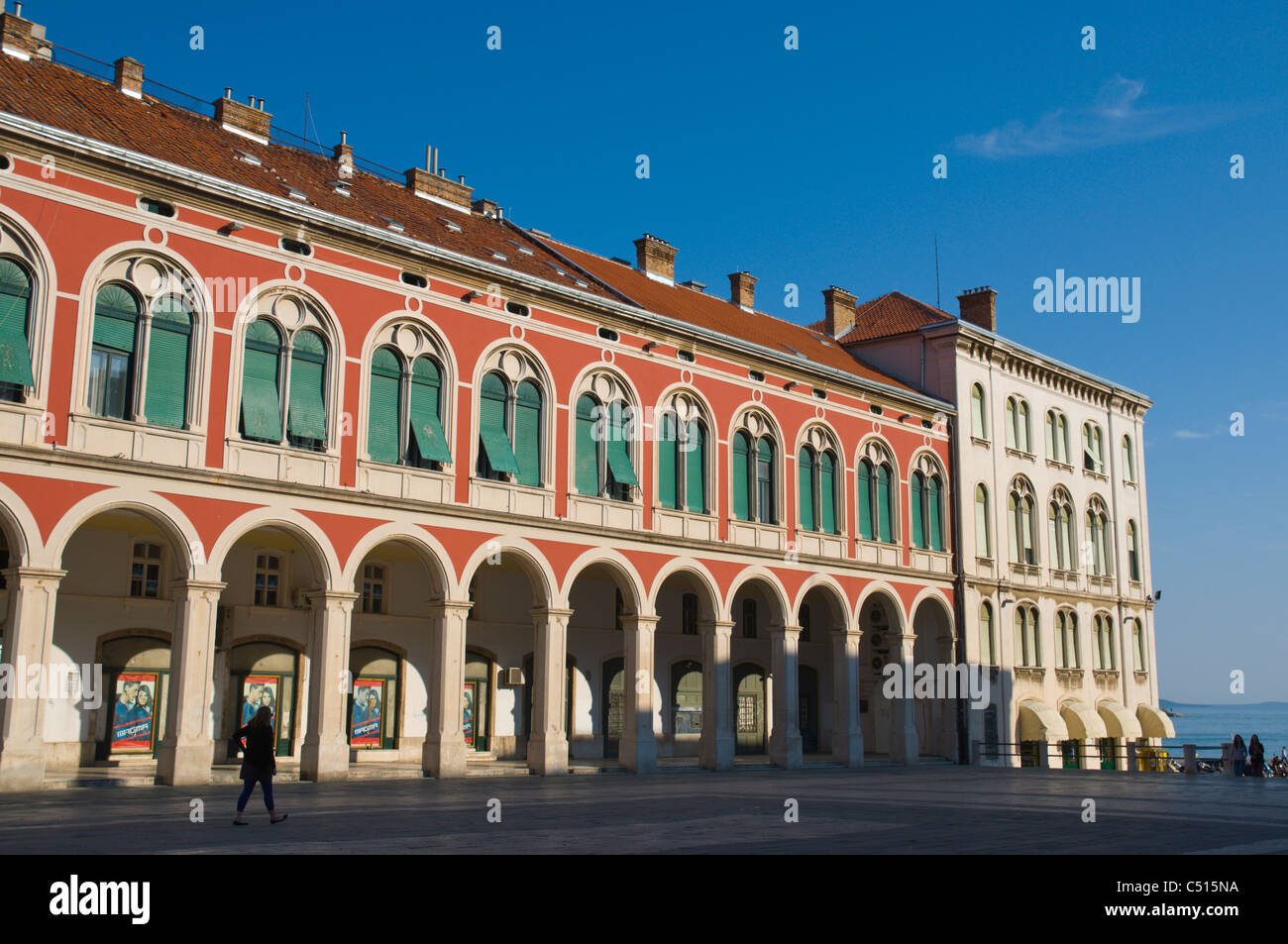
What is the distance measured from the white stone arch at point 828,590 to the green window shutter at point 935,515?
17.7 feet

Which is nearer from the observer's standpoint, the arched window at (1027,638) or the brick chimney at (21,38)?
the brick chimney at (21,38)

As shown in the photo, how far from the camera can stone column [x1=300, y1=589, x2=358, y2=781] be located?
24.0 meters

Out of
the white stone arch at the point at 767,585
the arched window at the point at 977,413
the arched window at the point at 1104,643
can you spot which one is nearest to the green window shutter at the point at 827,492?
the white stone arch at the point at 767,585

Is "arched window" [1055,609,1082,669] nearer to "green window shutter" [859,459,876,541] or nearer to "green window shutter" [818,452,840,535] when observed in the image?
"green window shutter" [859,459,876,541]

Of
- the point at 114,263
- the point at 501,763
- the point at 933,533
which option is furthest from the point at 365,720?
the point at 933,533

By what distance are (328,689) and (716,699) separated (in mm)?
11240

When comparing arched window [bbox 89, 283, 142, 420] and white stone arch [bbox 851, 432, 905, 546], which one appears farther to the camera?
white stone arch [bbox 851, 432, 905, 546]

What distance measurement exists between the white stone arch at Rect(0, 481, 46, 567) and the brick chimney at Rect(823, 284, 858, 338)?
1284 inches

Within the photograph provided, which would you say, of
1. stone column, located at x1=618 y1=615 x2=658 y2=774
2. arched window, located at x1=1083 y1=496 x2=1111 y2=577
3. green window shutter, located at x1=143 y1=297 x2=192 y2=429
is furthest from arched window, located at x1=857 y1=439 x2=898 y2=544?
green window shutter, located at x1=143 y1=297 x2=192 y2=429

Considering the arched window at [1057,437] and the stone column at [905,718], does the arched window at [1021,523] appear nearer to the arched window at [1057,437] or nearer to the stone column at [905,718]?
the arched window at [1057,437]

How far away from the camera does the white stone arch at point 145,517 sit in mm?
21109

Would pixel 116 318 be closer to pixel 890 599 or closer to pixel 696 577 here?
pixel 696 577

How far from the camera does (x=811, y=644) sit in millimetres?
41000
